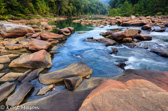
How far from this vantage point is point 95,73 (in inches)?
173

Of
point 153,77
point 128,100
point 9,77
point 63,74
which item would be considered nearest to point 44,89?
point 63,74

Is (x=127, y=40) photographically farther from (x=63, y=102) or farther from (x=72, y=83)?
(x=63, y=102)

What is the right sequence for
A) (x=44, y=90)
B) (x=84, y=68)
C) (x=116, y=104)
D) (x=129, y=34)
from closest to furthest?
1. (x=116, y=104)
2. (x=44, y=90)
3. (x=84, y=68)
4. (x=129, y=34)

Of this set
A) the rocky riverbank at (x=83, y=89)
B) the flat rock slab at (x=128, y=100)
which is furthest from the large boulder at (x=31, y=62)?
the flat rock slab at (x=128, y=100)

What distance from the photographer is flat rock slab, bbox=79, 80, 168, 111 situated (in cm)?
183

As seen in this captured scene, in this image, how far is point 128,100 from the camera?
1981 millimetres

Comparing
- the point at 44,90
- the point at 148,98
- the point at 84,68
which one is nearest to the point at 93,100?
the point at 148,98

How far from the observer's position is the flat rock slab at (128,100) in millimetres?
1831

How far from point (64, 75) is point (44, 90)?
2.75 feet

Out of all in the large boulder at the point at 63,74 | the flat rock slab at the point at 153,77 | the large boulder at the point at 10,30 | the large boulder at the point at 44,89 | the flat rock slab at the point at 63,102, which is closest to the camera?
the flat rock slab at the point at 63,102

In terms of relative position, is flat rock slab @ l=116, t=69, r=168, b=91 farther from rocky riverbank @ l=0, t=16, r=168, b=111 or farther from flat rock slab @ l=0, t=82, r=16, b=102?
flat rock slab @ l=0, t=82, r=16, b=102

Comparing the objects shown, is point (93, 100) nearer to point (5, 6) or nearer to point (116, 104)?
point (116, 104)

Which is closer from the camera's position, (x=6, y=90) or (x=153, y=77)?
(x=6, y=90)

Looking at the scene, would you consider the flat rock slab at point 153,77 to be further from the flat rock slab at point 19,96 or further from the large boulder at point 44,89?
the flat rock slab at point 19,96
